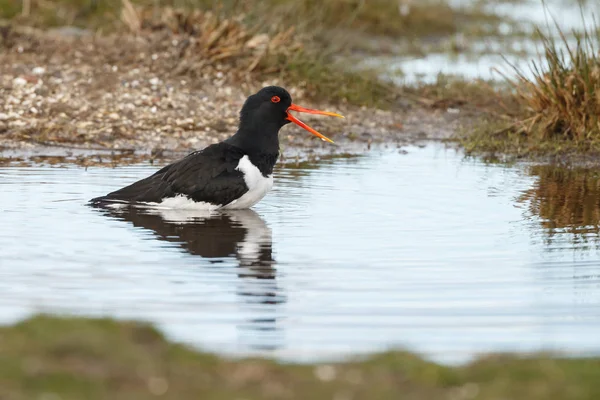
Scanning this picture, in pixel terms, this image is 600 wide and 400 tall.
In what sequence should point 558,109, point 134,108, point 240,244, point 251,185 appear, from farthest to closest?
point 134,108 → point 558,109 → point 251,185 → point 240,244

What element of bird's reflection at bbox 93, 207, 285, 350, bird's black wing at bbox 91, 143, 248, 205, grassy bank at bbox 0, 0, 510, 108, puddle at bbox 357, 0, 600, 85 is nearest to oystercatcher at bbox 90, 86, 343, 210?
bird's black wing at bbox 91, 143, 248, 205

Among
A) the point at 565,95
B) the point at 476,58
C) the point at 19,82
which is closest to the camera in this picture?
the point at 565,95

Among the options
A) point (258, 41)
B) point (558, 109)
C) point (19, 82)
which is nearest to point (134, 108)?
point (19, 82)

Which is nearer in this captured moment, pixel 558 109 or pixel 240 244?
pixel 240 244

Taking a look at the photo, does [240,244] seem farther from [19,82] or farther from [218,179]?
[19,82]

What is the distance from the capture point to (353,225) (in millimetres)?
8789

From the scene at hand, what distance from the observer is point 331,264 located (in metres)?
7.39

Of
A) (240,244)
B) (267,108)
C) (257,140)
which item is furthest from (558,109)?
(240,244)

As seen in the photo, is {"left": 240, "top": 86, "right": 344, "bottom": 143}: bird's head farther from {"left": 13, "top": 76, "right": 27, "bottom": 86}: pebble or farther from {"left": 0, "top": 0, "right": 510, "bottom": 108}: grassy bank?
{"left": 13, "top": 76, "right": 27, "bottom": 86}: pebble

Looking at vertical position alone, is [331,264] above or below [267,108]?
below

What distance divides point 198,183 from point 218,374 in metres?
5.03

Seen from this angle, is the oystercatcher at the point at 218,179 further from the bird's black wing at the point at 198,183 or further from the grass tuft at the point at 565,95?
the grass tuft at the point at 565,95

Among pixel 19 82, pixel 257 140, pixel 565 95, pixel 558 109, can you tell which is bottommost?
pixel 257 140

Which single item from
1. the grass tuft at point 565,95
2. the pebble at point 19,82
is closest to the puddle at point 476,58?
the grass tuft at point 565,95
